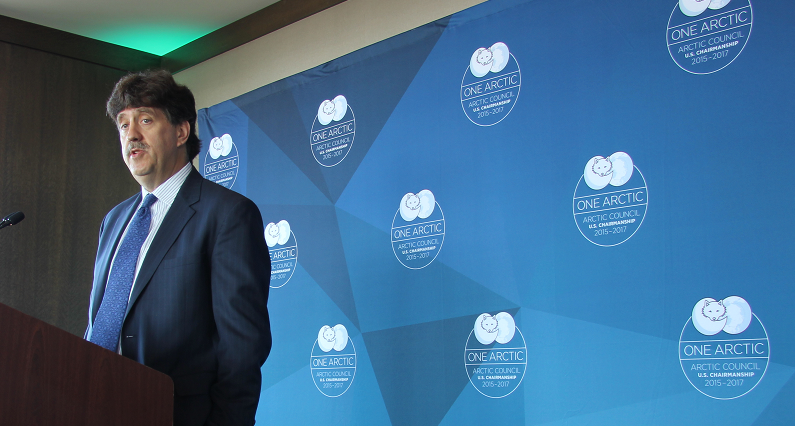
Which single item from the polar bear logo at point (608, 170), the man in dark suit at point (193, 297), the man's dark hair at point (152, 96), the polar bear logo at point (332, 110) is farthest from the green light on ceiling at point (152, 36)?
the polar bear logo at point (608, 170)

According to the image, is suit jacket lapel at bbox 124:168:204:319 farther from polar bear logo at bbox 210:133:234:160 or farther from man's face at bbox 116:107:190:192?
polar bear logo at bbox 210:133:234:160

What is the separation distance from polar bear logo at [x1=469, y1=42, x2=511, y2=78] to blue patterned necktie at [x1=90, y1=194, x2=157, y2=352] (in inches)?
63.2

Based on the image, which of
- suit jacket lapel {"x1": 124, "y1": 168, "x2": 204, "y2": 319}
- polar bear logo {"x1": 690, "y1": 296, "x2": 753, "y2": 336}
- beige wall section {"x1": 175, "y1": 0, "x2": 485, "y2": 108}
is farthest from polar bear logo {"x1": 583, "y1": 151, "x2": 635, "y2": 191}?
suit jacket lapel {"x1": 124, "y1": 168, "x2": 204, "y2": 319}

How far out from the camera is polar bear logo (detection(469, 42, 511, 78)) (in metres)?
2.95

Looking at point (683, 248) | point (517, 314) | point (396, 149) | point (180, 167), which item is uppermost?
point (396, 149)

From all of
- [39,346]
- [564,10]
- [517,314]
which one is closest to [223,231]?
[39,346]

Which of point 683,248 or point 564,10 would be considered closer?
point 683,248

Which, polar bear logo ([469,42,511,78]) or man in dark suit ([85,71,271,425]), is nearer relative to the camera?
man in dark suit ([85,71,271,425])

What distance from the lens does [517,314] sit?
2738 millimetres

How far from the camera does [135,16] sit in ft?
14.1

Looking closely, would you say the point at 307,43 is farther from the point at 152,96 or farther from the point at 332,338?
the point at 152,96

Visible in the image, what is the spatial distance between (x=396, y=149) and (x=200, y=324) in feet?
5.50

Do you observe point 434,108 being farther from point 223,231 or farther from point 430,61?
point 223,231

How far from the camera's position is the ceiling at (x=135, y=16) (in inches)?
163
